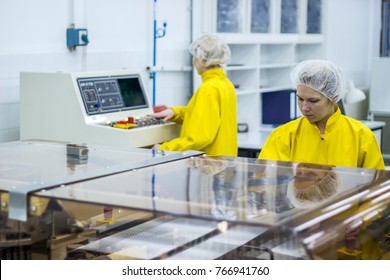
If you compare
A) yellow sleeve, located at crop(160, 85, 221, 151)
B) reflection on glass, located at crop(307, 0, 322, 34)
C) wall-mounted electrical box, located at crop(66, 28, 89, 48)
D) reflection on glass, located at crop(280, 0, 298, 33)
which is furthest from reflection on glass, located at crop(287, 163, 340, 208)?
reflection on glass, located at crop(307, 0, 322, 34)

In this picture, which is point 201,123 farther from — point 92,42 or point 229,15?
point 229,15

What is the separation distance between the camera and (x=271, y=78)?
6.33 meters

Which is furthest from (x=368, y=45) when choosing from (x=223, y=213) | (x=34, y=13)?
(x=223, y=213)

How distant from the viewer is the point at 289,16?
6.26 m

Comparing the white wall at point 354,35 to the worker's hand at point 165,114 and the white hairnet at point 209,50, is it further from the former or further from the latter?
the worker's hand at point 165,114

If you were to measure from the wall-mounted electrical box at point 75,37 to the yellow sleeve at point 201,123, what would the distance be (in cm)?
85

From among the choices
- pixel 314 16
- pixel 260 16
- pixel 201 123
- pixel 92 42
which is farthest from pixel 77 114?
pixel 314 16

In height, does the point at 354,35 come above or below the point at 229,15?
below

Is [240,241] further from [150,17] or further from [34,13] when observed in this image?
[150,17]

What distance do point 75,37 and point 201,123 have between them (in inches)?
39.5

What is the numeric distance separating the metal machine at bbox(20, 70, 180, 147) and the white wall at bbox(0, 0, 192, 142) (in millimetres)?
143

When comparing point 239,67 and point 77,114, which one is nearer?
point 77,114

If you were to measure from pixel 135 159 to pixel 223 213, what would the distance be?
2.18ft

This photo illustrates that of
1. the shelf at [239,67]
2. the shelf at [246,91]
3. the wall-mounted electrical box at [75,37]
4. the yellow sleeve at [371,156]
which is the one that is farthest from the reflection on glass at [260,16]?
the yellow sleeve at [371,156]
